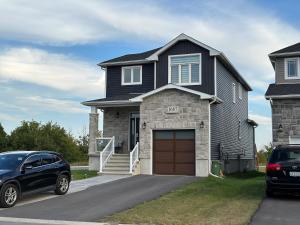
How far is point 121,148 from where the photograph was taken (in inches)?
1075

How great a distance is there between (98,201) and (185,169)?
9391 millimetres

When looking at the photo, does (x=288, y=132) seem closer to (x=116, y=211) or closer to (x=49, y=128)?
(x=116, y=211)

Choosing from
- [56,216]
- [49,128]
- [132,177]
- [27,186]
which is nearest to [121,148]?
[132,177]

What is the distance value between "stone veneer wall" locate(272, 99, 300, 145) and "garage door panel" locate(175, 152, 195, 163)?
162 inches

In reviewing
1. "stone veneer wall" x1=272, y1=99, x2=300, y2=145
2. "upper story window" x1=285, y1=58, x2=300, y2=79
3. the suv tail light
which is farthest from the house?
the suv tail light

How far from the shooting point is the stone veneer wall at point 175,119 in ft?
74.8

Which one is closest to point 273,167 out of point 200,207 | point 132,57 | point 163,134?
point 200,207

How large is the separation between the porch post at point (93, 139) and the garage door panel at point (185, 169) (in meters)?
4.99

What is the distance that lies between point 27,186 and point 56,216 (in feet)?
9.20

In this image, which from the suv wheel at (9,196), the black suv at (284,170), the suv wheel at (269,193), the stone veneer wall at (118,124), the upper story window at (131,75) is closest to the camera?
the suv wheel at (9,196)

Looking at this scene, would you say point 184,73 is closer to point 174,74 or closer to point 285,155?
point 174,74

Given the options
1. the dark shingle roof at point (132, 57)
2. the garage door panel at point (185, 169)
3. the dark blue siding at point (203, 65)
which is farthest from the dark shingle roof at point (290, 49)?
the dark shingle roof at point (132, 57)

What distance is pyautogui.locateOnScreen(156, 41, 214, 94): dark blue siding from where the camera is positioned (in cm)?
2508

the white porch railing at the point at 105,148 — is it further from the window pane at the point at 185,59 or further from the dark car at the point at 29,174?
the dark car at the point at 29,174
